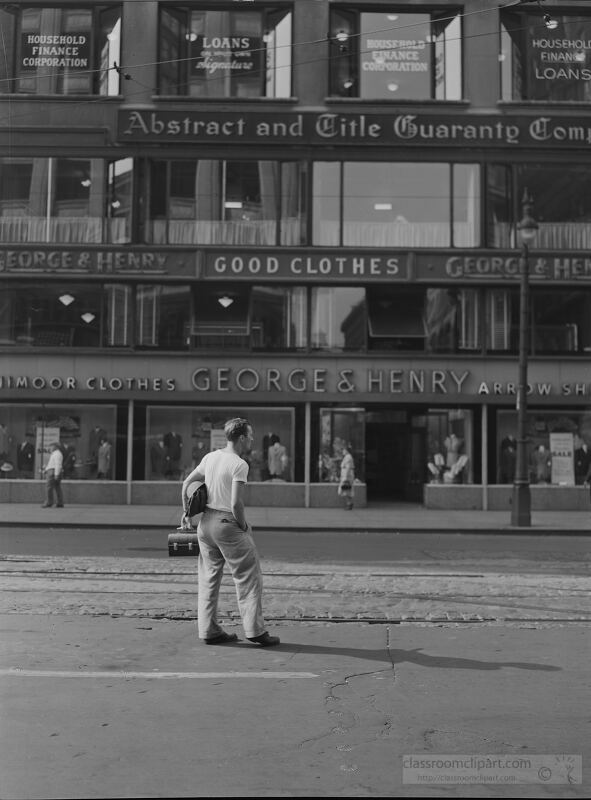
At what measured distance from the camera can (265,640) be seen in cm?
661

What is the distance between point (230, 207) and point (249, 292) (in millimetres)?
2510

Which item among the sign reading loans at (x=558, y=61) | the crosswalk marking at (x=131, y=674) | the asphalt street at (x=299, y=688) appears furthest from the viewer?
the sign reading loans at (x=558, y=61)

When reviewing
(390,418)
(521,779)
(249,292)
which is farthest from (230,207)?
(521,779)

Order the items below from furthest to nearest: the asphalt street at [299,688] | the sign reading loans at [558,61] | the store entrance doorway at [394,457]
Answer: the store entrance doorway at [394,457], the sign reading loans at [558,61], the asphalt street at [299,688]

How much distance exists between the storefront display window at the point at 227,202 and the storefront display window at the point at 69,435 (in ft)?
17.8

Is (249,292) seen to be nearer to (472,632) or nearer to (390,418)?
(390,418)

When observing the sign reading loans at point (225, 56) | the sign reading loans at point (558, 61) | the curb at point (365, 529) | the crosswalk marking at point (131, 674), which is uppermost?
the sign reading loans at point (225, 56)

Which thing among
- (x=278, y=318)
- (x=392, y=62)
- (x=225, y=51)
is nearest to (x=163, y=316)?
(x=278, y=318)

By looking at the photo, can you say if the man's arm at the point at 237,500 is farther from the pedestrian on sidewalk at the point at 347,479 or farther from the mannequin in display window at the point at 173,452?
the mannequin in display window at the point at 173,452

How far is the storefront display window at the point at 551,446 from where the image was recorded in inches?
940

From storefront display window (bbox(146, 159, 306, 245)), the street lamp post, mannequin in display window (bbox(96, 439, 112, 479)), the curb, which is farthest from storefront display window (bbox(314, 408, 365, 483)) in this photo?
mannequin in display window (bbox(96, 439, 112, 479))

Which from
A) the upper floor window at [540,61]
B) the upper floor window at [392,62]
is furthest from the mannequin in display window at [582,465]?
the upper floor window at [392,62]

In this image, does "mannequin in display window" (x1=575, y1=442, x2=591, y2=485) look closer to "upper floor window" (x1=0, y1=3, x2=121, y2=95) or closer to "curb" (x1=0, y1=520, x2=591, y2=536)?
"curb" (x1=0, y1=520, x2=591, y2=536)

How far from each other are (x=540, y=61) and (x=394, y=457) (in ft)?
38.7
